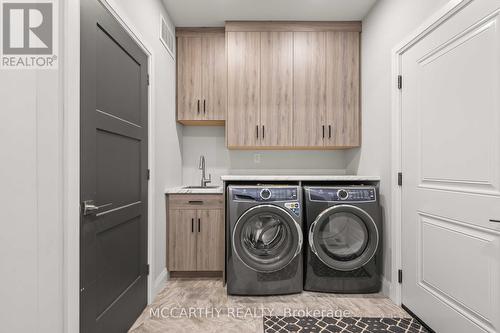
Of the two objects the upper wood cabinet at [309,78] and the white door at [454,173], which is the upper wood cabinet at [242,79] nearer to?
the upper wood cabinet at [309,78]

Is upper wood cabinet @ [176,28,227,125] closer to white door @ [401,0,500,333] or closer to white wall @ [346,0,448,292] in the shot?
white wall @ [346,0,448,292]

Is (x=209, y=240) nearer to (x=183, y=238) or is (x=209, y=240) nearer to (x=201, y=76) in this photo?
(x=183, y=238)

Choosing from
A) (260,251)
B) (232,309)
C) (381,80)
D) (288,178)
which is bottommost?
(232,309)

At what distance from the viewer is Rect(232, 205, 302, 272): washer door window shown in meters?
2.21

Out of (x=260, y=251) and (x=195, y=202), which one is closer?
(x=260, y=251)

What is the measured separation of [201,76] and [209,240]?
5.71ft

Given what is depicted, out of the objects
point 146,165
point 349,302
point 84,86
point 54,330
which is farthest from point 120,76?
point 349,302

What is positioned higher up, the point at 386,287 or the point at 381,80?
the point at 381,80

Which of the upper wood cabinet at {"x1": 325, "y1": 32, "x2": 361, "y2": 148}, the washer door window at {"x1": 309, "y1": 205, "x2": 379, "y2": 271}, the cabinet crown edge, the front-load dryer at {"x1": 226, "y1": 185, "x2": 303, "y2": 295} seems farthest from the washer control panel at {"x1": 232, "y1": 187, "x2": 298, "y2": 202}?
the cabinet crown edge

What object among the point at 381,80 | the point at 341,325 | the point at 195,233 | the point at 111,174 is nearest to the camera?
the point at 111,174

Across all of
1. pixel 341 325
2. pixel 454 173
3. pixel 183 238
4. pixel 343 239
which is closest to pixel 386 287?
pixel 343 239

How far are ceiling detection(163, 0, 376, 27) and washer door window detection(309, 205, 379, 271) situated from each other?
188 centimetres

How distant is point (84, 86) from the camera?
1.29m

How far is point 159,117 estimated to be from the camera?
240cm
